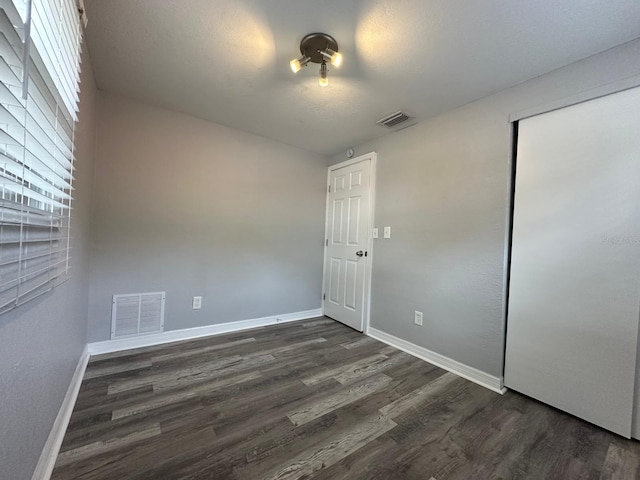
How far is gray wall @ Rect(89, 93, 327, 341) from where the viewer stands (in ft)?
7.27

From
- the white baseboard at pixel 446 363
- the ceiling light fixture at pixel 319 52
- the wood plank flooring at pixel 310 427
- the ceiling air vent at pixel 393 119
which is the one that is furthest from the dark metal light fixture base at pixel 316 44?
the white baseboard at pixel 446 363

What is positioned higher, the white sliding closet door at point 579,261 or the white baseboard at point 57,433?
the white sliding closet door at point 579,261

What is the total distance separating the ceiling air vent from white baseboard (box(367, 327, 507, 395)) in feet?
7.20

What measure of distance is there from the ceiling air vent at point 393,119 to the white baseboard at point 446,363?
7.20 feet

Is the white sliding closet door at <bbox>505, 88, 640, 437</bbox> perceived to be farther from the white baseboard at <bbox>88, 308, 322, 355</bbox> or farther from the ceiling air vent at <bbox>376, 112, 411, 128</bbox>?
the white baseboard at <bbox>88, 308, 322, 355</bbox>

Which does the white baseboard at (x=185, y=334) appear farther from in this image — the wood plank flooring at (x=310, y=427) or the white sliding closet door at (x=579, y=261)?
the white sliding closet door at (x=579, y=261)

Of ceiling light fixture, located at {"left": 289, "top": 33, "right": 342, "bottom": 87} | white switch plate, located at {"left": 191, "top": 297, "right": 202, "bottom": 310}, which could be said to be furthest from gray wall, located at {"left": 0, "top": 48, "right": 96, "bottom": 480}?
ceiling light fixture, located at {"left": 289, "top": 33, "right": 342, "bottom": 87}

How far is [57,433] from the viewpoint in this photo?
1.24 m

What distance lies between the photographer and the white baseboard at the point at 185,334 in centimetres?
221

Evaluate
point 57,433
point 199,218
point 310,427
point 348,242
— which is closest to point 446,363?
point 310,427

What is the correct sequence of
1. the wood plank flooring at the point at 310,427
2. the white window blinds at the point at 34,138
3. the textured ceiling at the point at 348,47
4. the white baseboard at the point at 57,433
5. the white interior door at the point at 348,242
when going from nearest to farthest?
the white window blinds at the point at 34,138 < the white baseboard at the point at 57,433 < the wood plank flooring at the point at 310,427 < the textured ceiling at the point at 348,47 < the white interior door at the point at 348,242

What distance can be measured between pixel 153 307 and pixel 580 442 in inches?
128

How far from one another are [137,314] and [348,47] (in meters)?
2.77

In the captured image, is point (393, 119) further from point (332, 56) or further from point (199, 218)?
point (199, 218)
